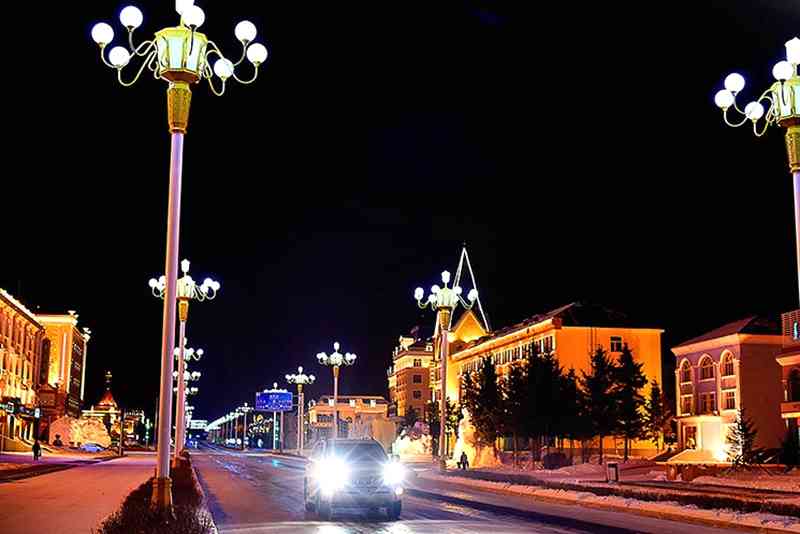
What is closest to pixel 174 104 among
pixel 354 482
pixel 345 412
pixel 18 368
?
pixel 354 482

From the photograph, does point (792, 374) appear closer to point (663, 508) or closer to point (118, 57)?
point (663, 508)

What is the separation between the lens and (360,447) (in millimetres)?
23109

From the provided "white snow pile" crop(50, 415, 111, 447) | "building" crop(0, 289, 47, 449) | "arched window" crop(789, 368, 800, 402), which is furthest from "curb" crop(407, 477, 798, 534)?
"white snow pile" crop(50, 415, 111, 447)

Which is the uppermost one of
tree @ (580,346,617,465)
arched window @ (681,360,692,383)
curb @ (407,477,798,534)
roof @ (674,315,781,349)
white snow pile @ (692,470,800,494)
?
roof @ (674,315,781,349)

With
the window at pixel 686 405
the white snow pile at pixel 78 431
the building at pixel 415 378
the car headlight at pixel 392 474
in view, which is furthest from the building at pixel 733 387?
the building at pixel 415 378

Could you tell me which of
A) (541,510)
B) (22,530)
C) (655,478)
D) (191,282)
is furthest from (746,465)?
(22,530)

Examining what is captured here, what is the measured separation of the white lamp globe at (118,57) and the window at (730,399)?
54067 millimetres

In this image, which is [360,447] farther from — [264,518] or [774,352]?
[774,352]

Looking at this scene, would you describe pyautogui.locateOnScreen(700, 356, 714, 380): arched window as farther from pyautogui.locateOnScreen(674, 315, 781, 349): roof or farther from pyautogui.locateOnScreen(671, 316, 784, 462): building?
pyautogui.locateOnScreen(674, 315, 781, 349): roof

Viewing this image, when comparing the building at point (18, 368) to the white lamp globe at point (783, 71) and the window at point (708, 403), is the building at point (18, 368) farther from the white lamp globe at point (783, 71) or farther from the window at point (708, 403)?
the white lamp globe at point (783, 71)

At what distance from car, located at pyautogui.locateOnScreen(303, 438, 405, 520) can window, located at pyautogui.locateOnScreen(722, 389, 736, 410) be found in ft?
156

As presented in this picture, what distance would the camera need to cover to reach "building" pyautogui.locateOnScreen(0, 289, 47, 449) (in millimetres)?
79750

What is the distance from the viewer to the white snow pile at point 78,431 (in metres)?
98.4

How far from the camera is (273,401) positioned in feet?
351
